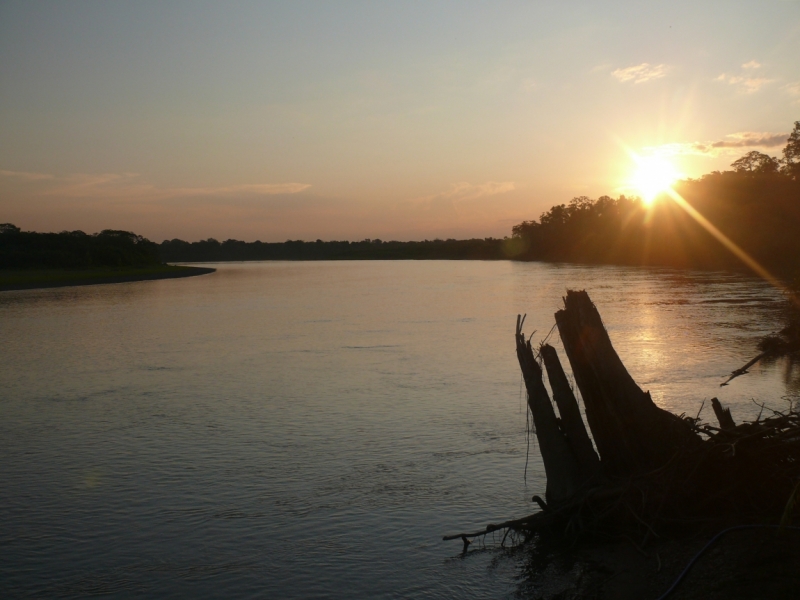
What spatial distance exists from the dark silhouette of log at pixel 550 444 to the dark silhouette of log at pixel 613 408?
324 millimetres

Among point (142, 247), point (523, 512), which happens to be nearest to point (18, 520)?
point (523, 512)

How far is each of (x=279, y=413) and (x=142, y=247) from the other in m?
111

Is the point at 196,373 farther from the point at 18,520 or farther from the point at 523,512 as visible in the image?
the point at 523,512

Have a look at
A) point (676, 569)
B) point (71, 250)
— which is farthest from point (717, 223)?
point (676, 569)

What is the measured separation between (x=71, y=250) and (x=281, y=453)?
334 feet

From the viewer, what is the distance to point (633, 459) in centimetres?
688

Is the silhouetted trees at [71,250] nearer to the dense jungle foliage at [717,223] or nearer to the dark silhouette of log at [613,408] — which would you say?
the dense jungle foliage at [717,223]

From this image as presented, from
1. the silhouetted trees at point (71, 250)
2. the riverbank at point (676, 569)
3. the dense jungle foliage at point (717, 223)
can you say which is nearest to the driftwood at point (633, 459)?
the riverbank at point (676, 569)

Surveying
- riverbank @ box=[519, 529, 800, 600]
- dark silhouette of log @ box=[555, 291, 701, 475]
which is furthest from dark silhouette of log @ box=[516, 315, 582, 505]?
riverbank @ box=[519, 529, 800, 600]

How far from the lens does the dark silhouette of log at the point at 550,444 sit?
7.03 m

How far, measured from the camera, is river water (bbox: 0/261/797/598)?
653 cm

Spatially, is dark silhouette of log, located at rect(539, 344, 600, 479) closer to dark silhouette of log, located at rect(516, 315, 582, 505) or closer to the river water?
dark silhouette of log, located at rect(516, 315, 582, 505)

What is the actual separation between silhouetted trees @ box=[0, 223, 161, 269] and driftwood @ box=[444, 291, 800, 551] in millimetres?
96489

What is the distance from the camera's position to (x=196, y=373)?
17.2 metres
